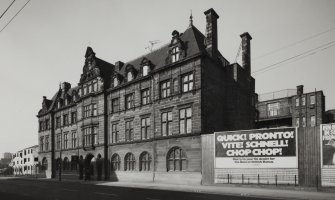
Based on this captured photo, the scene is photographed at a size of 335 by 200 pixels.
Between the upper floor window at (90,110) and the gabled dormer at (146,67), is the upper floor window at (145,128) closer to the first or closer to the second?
the gabled dormer at (146,67)

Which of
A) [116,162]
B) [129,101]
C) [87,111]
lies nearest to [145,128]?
[129,101]

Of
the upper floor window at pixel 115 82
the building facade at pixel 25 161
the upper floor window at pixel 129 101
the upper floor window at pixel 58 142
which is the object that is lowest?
the building facade at pixel 25 161

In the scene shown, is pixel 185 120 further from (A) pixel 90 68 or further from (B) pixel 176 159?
(A) pixel 90 68

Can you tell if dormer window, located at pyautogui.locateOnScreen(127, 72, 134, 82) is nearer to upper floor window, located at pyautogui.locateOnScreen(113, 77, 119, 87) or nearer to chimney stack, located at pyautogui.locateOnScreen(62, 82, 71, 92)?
upper floor window, located at pyautogui.locateOnScreen(113, 77, 119, 87)

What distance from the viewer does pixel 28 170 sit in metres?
97.6

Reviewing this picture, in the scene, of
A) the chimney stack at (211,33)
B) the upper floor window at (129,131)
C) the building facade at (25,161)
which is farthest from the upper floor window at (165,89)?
the building facade at (25,161)

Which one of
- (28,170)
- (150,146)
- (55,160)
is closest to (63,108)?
(55,160)

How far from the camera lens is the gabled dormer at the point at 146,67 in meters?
33.4

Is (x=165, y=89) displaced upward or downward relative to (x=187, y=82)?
downward

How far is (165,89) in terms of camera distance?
31.3 metres

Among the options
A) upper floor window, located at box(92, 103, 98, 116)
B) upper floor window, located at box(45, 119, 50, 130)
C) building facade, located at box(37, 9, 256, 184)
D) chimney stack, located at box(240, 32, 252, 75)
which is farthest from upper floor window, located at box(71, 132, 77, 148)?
chimney stack, located at box(240, 32, 252, 75)

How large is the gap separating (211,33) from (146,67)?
8793mm

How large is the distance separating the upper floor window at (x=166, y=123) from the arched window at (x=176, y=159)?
1.90m

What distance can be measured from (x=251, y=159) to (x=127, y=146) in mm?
15910
